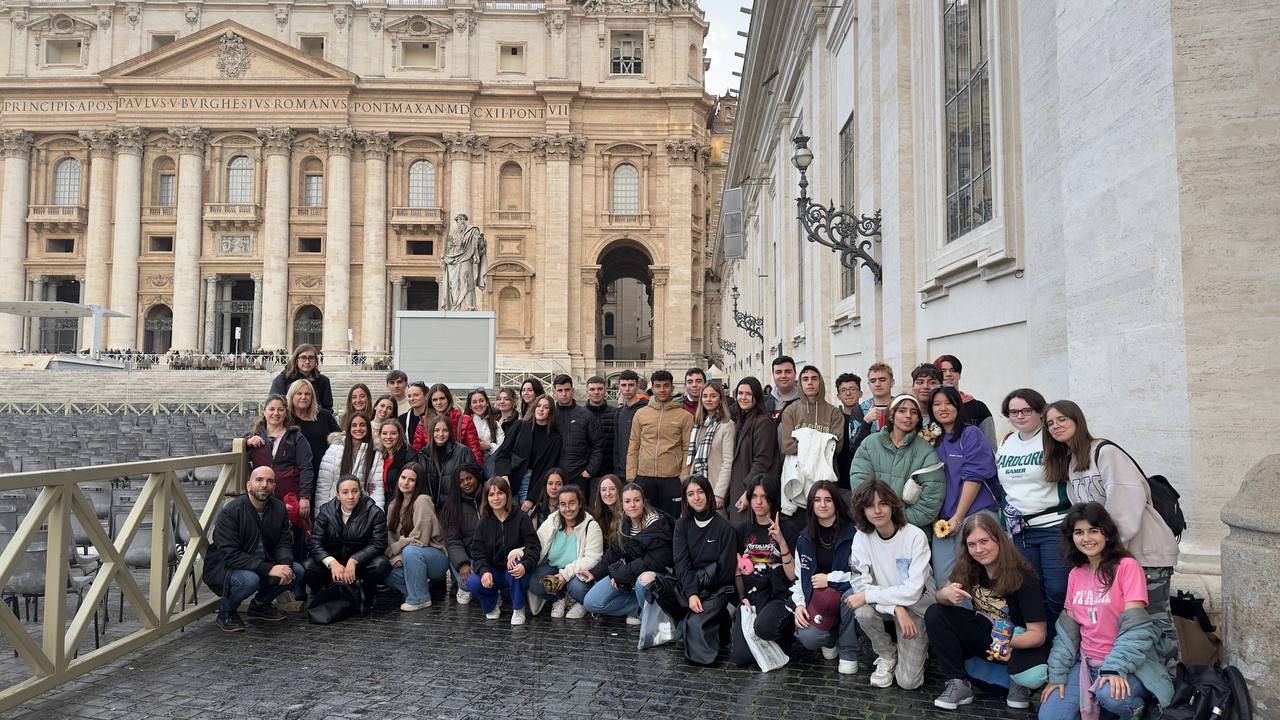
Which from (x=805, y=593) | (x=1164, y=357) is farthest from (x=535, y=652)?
(x=1164, y=357)

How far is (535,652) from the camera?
5.39 m

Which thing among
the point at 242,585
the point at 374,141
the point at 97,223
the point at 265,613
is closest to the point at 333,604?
the point at 265,613

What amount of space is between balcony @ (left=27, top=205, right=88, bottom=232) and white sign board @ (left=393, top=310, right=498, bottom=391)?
35895 mm

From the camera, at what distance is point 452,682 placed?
4.78 m

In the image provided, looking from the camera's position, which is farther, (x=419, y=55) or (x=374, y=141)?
(x=419, y=55)

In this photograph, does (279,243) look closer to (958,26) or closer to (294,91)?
(294,91)

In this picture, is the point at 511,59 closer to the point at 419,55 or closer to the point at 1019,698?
the point at 419,55

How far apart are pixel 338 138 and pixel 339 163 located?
142 centimetres

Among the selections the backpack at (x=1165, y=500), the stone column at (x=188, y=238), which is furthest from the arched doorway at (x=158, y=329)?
the backpack at (x=1165, y=500)

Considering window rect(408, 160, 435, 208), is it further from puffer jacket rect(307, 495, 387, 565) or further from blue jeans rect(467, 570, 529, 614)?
blue jeans rect(467, 570, 529, 614)

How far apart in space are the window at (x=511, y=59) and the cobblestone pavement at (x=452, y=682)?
4469cm

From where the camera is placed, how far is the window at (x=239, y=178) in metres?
44.4

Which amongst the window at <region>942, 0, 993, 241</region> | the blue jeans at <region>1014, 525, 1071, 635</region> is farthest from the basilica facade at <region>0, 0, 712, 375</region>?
the blue jeans at <region>1014, 525, 1071, 635</region>

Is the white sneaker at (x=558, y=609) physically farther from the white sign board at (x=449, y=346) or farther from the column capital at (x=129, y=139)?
the column capital at (x=129, y=139)
